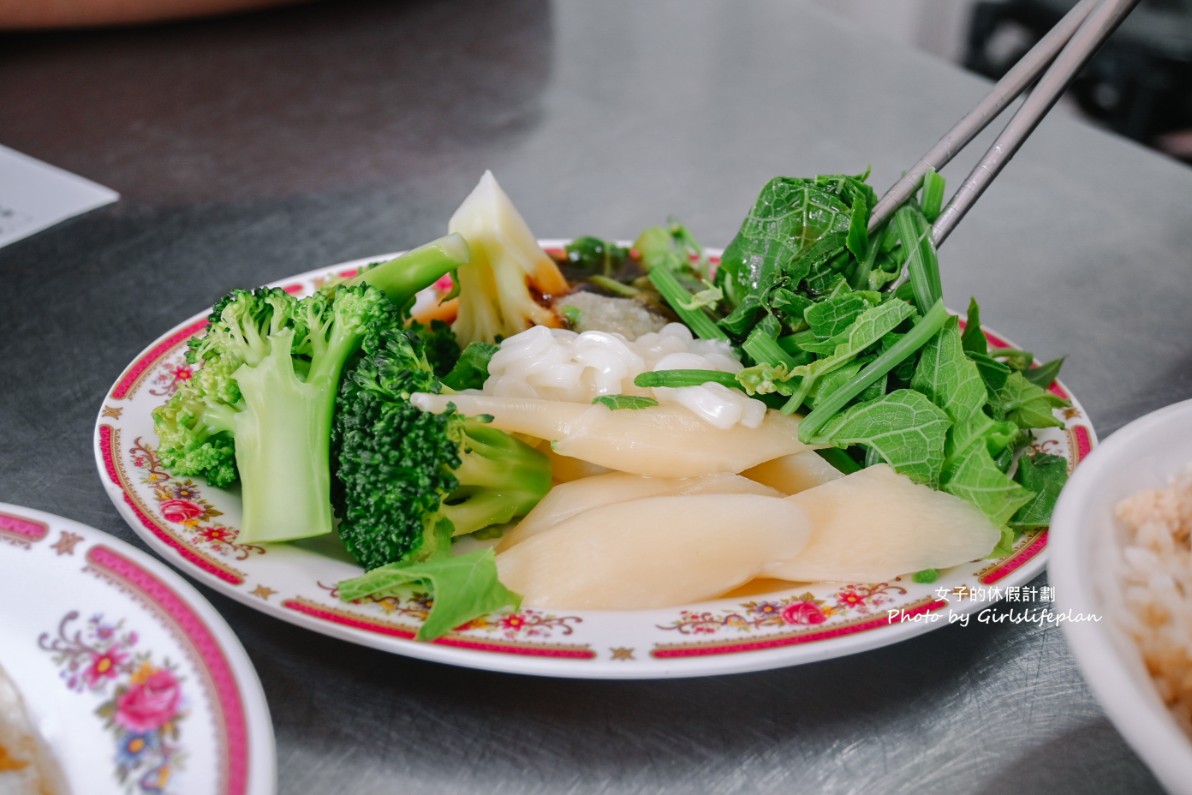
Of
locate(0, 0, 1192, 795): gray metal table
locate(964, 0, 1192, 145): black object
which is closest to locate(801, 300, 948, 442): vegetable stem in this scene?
locate(0, 0, 1192, 795): gray metal table

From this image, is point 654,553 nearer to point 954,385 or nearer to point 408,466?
point 408,466

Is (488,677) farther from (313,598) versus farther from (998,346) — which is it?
(998,346)

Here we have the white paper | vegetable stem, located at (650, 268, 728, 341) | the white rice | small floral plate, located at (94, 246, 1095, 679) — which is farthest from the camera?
the white paper

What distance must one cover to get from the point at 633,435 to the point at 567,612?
0.28 meters

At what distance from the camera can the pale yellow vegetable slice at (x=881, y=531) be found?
1216 millimetres

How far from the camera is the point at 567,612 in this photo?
3.72ft

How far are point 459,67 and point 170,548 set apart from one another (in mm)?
2684

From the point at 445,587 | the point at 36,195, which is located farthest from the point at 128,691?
the point at 36,195

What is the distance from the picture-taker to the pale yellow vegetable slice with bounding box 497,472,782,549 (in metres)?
1.33

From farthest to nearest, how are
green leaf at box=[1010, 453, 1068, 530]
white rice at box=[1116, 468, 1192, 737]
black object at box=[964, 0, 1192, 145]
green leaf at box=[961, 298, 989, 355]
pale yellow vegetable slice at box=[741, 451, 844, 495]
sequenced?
1. black object at box=[964, 0, 1192, 145]
2. green leaf at box=[961, 298, 989, 355]
3. pale yellow vegetable slice at box=[741, 451, 844, 495]
4. green leaf at box=[1010, 453, 1068, 530]
5. white rice at box=[1116, 468, 1192, 737]

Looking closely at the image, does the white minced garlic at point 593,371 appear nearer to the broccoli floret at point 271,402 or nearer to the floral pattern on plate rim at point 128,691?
the broccoli floret at point 271,402

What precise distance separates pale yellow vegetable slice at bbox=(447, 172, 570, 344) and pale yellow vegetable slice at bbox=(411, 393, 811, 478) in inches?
13.0

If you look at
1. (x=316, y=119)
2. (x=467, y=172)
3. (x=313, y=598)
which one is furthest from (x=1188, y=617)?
(x=316, y=119)

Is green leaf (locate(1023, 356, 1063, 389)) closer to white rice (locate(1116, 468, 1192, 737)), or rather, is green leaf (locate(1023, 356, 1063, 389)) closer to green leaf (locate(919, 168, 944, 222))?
green leaf (locate(919, 168, 944, 222))
